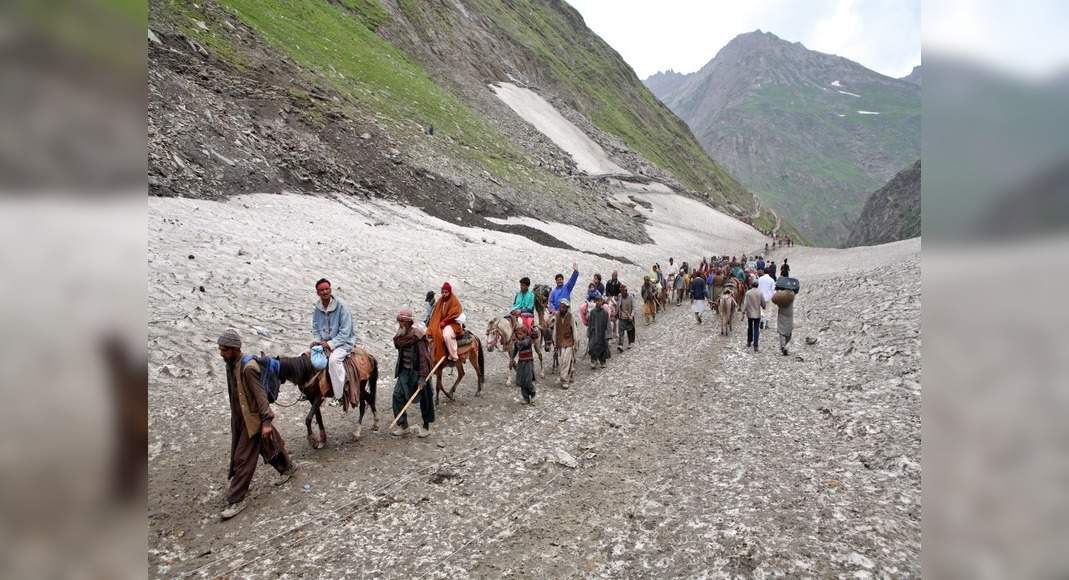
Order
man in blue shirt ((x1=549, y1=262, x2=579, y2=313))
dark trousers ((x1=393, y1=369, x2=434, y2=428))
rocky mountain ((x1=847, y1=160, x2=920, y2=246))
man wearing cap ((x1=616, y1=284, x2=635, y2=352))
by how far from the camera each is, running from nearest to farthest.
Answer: dark trousers ((x1=393, y1=369, x2=434, y2=428)), man in blue shirt ((x1=549, y1=262, x2=579, y2=313)), man wearing cap ((x1=616, y1=284, x2=635, y2=352)), rocky mountain ((x1=847, y1=160, x2=920, y2=246))

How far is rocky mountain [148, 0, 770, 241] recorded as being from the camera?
24.9 m

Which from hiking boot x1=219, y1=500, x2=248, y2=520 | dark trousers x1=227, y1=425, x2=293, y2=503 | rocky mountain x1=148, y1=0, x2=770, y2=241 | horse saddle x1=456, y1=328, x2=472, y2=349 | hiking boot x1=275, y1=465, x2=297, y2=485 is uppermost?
rocky mountain x1=148, y1=0, x2=770, y2=241

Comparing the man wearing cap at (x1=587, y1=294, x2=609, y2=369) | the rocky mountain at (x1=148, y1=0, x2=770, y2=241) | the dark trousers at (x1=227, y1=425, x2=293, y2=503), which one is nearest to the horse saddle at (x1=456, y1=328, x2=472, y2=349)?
the man wearing cap at (x1=587, y1=294, x2=609, y2=369)

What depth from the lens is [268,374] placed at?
726 cm

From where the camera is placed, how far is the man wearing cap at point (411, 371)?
919 cm

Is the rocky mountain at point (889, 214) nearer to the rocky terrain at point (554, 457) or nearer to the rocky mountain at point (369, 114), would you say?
the rocky mountain at point (369, 114)

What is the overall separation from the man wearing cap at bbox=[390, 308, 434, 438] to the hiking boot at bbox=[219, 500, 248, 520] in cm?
277

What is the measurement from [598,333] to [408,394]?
6366 mm

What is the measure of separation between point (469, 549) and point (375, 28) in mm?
63049

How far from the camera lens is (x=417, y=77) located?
5188 centimetres

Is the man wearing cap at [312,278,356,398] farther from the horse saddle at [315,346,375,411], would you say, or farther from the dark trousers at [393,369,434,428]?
the dark trousers at [393,369,434,428]

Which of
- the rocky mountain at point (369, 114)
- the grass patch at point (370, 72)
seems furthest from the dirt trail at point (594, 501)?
the grass patch at point (370, 72)
